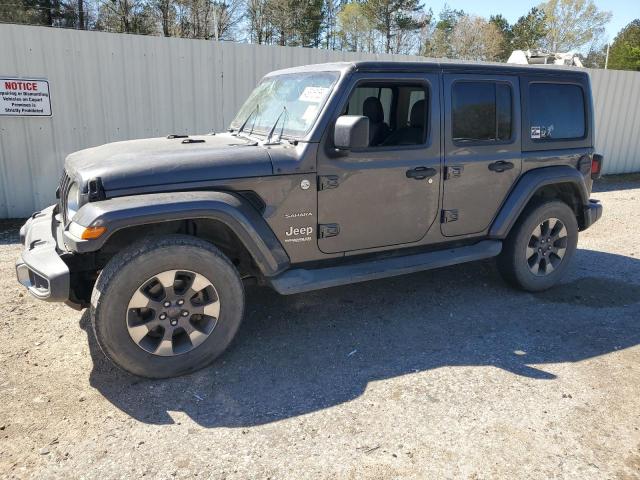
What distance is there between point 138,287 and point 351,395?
4.94 ft

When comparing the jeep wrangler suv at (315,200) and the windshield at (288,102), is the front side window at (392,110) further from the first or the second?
the windshield at (288,102)

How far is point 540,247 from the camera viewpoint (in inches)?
195

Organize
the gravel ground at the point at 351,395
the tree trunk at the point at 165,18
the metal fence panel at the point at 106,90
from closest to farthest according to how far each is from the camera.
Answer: the gravel ground at the point at 351,395 < the metal fence panel at the point at 106,90 < the tree trunk at the point at 165,18

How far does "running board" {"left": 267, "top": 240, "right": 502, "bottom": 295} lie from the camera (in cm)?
369

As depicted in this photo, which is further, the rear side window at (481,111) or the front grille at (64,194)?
the rear side window at (481,111)

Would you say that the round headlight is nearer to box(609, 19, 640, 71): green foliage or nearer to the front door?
the front door

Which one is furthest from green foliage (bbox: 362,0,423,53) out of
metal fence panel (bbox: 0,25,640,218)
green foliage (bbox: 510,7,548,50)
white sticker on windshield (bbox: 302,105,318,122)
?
white sticker on windshield (bbox: 302,105,318,122)

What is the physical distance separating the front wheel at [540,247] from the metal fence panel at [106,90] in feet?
17.4

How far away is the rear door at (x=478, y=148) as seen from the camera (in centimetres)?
430

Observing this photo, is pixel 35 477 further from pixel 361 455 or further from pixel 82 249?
pixel 361 455

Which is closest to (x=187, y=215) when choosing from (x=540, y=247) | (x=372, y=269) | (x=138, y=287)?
(x=138, y=287)

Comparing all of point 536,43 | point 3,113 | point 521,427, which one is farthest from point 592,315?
point 536,43

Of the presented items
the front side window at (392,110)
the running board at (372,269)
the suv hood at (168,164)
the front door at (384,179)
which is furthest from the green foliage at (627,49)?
the suv hood at (168,164)

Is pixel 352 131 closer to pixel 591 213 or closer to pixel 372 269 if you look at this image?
pixel 372 269
